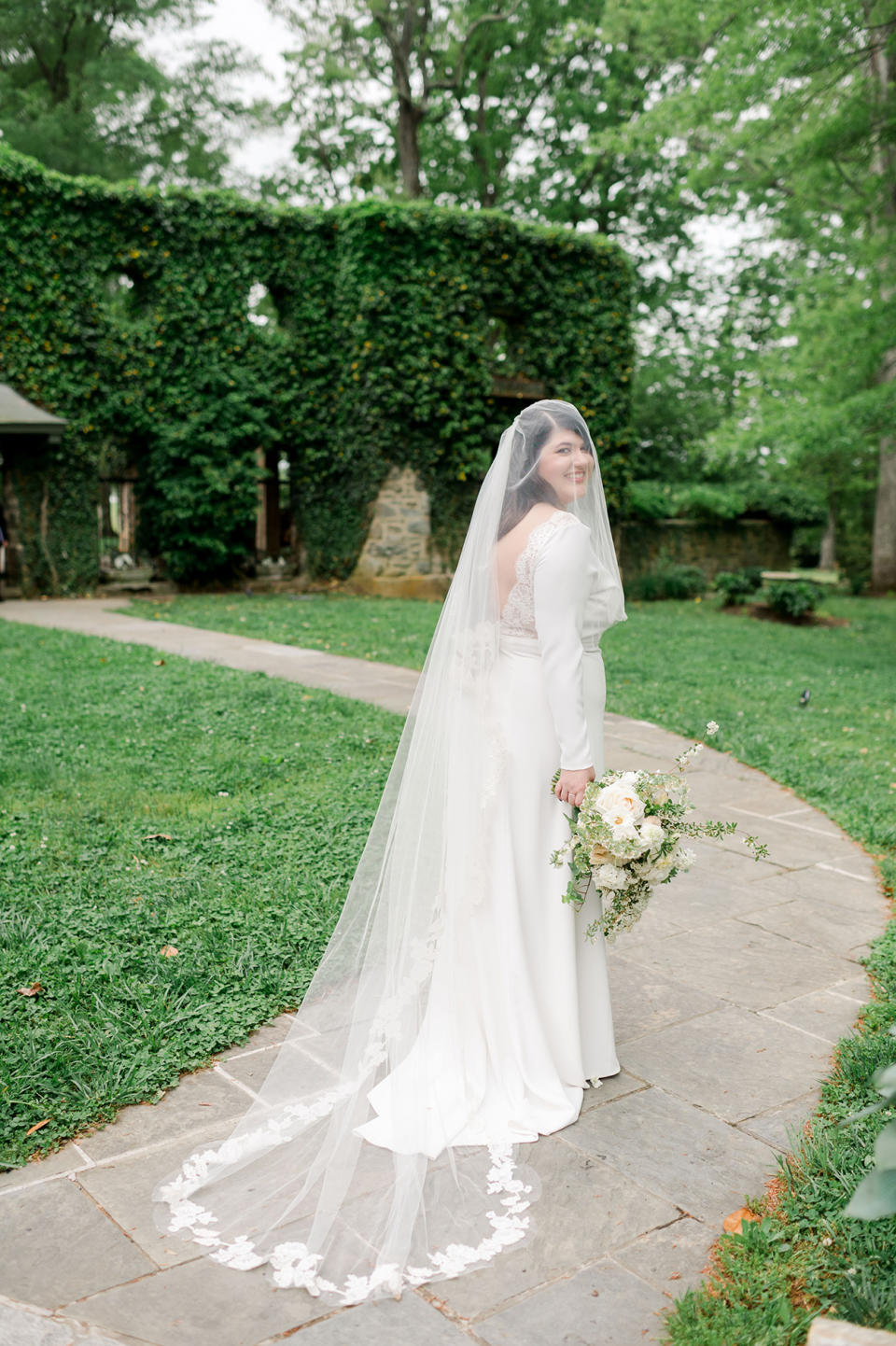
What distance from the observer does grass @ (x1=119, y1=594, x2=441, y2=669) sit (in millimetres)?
11688

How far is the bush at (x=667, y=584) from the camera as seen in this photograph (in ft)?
68.6

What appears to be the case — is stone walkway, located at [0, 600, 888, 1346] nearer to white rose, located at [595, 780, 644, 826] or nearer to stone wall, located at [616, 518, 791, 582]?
white rose, located at [595, 780, 644, 826]

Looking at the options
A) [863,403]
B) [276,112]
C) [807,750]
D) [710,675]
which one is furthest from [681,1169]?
[276,112]

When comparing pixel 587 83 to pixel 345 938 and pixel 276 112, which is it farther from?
pixel 345 938

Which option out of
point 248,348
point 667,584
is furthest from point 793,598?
point 248,348

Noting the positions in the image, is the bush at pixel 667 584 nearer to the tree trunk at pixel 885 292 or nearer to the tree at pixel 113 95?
the tree trunk at pixel 885 292

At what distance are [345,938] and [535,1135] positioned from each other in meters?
0.80

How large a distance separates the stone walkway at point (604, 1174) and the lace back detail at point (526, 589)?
143cm

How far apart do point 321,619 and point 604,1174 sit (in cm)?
1178

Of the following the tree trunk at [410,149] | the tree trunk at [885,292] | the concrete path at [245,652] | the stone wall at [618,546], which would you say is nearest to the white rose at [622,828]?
the concrete path at [245,652]

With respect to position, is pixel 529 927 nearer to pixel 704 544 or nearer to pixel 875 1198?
pixel 875 1198

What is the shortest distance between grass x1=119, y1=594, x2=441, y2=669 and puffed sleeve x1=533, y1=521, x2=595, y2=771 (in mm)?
7245

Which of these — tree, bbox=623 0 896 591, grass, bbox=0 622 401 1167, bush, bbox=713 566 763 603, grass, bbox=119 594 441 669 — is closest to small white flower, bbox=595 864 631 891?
grass, bbox=0 622 401 1167

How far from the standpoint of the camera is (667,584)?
20984 millimetres
